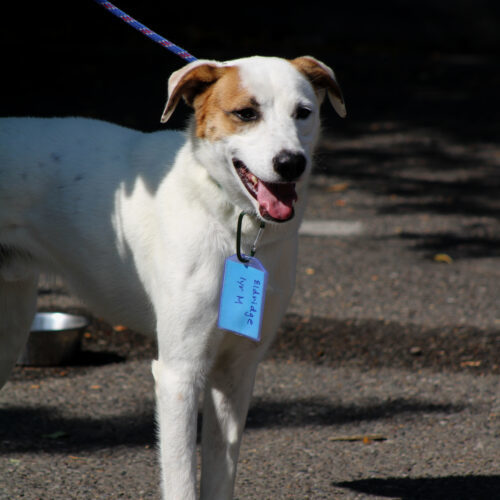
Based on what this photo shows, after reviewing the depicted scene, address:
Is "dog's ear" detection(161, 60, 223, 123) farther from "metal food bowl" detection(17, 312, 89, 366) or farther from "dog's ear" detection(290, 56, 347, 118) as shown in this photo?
"metal food bowl" detection(17, 312, 89, 366)

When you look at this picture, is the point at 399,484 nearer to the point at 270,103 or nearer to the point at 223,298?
the point at 223,298

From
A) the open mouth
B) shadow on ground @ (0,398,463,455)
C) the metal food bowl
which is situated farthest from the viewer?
the metal food bowl

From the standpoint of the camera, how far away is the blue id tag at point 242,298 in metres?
3.03

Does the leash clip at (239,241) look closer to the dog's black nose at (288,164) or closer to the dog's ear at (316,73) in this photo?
the dog's black nose at (288,164)

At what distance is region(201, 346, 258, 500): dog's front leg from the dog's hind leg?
99 cm

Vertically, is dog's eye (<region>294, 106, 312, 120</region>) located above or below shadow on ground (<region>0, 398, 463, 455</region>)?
above

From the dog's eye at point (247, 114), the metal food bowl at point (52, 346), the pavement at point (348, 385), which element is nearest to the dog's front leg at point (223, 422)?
the pavement at point (348, 385)

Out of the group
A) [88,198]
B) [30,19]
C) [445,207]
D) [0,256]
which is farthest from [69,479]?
[30,19]

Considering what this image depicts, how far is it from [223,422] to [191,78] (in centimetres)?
130

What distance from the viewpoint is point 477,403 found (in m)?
4.75

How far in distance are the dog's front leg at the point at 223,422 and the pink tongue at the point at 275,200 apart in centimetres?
66

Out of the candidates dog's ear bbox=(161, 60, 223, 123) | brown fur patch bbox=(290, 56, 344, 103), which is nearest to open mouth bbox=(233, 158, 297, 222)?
dog's ear bbox=(161, 60, 223, 123)

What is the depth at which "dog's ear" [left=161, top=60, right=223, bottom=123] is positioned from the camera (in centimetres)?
310

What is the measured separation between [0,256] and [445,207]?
5.95 meters
